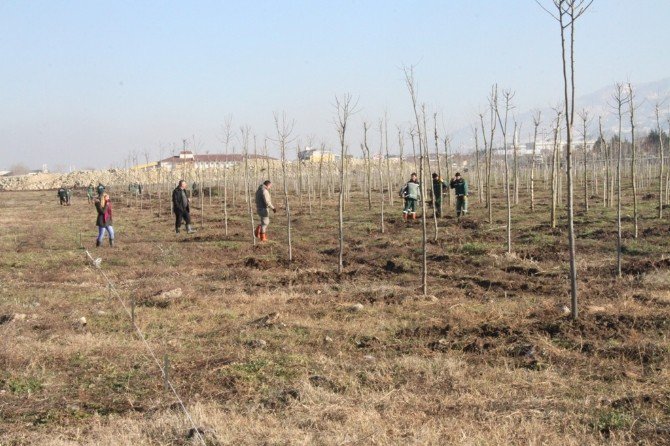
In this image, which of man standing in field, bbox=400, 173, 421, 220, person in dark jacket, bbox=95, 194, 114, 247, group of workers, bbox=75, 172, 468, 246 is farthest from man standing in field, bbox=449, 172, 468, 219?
person in dark jacket, bbox=95, 194, 114, 247

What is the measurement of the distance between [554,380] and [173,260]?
11212 mm

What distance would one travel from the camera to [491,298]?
10.9 meters

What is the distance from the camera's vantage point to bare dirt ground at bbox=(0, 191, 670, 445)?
523 cm

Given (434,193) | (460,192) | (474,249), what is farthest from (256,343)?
(460,192)

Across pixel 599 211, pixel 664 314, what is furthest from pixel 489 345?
pixel 599 211

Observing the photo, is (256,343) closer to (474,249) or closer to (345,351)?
(345,351)

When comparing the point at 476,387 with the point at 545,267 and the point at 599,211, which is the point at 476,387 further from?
the point at 599,211

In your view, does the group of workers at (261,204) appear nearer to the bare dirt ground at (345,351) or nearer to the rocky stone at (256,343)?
the bare dirt ground at (345,351)

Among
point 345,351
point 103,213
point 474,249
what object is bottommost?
point 345,351

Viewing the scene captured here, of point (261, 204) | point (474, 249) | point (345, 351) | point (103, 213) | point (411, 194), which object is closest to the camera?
point (345, 351)

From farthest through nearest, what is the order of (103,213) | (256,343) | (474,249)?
(103,213) < (474,249) < (256,343)

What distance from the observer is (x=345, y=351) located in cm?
769

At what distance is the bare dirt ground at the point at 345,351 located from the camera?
5.23 m

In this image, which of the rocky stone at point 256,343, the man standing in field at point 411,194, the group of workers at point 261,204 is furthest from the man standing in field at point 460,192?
the rocky stone at point 256,343
